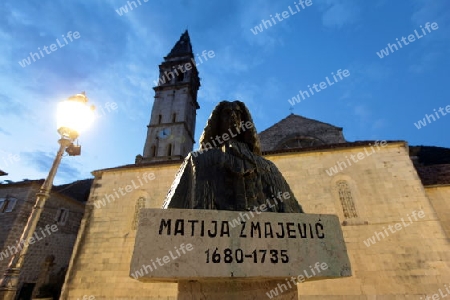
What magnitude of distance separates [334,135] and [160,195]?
14.4m

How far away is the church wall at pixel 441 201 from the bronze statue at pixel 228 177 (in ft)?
38.1

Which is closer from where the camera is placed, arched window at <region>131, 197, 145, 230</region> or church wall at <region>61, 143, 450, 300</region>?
church wall at <region>61, 143, 450, 300</region>

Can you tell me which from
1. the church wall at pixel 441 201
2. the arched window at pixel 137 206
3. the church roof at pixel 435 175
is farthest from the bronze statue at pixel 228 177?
the church roof at pixel 435 175

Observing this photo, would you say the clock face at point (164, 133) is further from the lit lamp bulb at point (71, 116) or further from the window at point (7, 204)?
the lit lamp bulb at point (71, 116)

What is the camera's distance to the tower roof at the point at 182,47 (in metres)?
36.3

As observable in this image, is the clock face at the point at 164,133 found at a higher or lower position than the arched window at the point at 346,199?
higher

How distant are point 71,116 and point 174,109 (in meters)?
25.4

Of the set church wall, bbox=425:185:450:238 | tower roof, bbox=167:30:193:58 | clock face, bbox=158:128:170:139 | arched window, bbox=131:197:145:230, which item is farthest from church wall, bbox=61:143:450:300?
tower roof, bbox=167:30:193:58

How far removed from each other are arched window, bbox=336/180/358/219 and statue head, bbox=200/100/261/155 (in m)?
8.83

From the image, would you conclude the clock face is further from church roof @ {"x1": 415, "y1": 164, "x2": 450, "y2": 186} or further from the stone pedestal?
the stone pedestal

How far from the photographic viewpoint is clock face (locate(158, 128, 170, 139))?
90.9 feet

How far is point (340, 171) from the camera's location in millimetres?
10703

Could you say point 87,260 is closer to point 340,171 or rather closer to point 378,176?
point 340,171

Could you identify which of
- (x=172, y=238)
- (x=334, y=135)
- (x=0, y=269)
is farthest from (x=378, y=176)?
(x=0, y=269)
